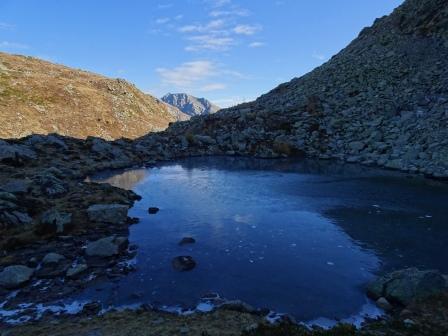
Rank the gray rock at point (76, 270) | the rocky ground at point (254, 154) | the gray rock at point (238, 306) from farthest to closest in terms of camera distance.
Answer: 1. the gray rock at point (76, 270)
2. the gray rock at point (238, 306)
3. the rocky ground at point (254, 154)

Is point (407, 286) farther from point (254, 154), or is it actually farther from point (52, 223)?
point (254, 154)

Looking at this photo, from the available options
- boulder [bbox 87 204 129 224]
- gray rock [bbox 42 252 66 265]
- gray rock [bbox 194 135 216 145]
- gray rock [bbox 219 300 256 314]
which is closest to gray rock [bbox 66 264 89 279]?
gray rock [bbox 42 252 66 265]

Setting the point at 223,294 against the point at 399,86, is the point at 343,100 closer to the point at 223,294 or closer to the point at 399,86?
the point at 399,86

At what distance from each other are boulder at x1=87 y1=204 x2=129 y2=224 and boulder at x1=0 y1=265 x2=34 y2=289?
7424mm

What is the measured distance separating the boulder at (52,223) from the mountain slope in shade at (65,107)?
167 feet

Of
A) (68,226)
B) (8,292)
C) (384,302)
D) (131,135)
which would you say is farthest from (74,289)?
(131,135)

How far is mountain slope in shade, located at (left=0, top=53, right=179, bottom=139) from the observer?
7856cm

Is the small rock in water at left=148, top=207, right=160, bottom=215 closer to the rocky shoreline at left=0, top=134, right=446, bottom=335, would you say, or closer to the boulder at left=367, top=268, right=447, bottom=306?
the rocky shoreline at left=0, top=134, right=446, bottom=335

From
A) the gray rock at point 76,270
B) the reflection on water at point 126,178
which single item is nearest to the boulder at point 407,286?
the gray rock at point 76,270

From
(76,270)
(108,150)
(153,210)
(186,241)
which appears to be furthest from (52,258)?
(108,150)

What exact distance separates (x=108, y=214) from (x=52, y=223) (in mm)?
3555

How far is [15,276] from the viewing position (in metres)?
17.5

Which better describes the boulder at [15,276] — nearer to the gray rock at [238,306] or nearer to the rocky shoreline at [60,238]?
the rocky shoreline at [60,238]

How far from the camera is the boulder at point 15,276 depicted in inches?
677
